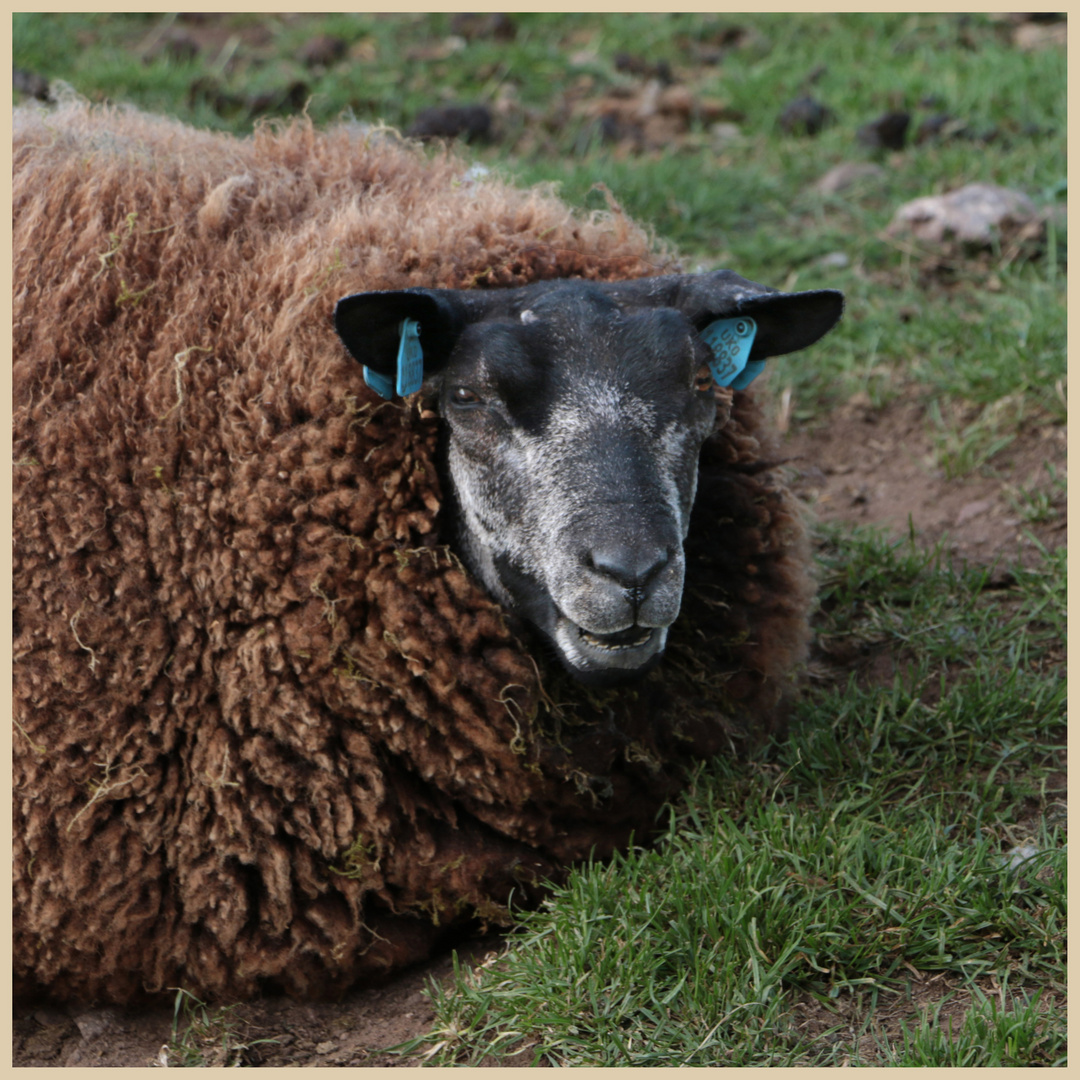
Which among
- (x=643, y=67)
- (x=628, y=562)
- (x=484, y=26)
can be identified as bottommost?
(x=628, y=562)

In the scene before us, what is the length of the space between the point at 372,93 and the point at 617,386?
17.4 ft

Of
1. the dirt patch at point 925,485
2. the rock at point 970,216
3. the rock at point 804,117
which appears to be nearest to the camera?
the dirt patch at point 925,485

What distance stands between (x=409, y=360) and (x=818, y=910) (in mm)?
1998

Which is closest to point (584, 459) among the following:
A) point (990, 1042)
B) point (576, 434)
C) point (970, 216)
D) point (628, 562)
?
point (576, 434)

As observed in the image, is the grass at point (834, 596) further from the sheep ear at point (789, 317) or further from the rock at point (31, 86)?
the sheep ear at point (789, 317)

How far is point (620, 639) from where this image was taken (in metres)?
3.51

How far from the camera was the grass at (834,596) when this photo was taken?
3.34m

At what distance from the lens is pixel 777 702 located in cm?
445

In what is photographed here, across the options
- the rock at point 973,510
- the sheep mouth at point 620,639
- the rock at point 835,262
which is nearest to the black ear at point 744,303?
the sheep mouth at point 620,639

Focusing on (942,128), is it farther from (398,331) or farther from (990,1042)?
(990,1042)

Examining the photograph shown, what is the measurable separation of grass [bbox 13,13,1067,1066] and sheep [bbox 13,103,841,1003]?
0.39 metres

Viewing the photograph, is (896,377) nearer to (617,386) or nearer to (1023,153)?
(1023,153)

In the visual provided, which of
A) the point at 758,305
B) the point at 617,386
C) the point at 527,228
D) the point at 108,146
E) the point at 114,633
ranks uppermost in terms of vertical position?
the point at 108,146

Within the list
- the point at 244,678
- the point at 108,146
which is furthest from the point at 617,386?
the point at 108,146
